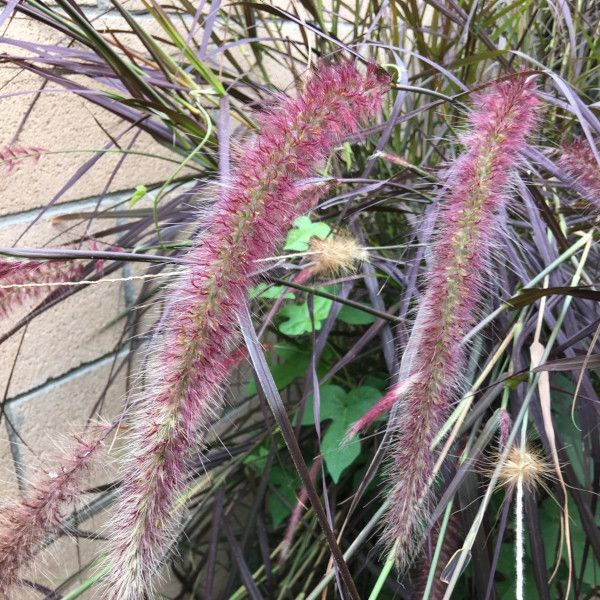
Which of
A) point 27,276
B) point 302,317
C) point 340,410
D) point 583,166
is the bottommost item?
point 340,410

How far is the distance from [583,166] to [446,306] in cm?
30

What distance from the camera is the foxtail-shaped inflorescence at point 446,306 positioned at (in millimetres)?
506

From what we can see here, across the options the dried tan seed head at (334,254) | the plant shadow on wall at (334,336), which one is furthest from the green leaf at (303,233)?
the dried tan seed head at (334,254)

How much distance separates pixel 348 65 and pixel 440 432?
1.02 feet

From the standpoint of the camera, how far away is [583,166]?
0.69 m

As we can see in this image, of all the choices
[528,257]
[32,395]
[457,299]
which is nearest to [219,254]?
[457,299]

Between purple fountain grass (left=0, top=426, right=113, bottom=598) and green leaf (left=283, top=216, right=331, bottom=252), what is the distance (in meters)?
0.37

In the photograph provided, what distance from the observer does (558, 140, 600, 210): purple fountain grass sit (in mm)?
660

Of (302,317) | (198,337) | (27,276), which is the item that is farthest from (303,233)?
(198,337)

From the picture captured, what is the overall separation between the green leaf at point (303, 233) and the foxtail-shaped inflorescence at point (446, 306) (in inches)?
10.6

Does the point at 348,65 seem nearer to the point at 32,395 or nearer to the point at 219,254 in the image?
the point at 219,254

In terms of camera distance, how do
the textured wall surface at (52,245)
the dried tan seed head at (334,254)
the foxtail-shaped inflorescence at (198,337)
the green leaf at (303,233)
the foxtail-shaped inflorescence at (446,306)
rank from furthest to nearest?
the textured wall surface at (52,245) → the green leaf at (303,233) → the dried tan seed head at (334,254) → the foxtail-shaped inflorescence at (446,306) → the foxtail-shaped inflorescence at (198,337)

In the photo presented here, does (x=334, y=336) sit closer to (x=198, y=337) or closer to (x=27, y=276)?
(x=27, y=276)

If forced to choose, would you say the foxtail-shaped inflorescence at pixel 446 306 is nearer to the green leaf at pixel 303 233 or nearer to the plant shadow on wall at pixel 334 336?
the plant shadow on wall at pixel 334 336
